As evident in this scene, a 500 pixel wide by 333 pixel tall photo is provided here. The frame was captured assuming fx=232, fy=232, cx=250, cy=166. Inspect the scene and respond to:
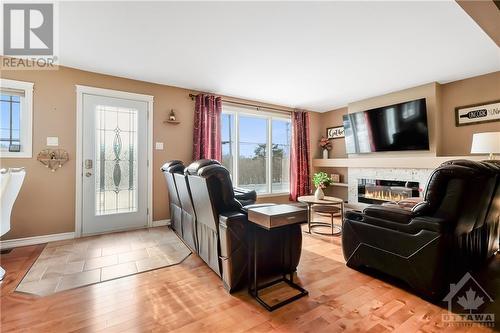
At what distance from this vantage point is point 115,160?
368 centimetres

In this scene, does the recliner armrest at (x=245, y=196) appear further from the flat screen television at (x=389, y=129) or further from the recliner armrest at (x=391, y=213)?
the flat screen television at (x=389, y=129)

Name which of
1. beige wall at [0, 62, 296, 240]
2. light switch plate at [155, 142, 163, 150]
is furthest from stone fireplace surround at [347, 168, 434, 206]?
beige wall at [0, 62, 296, 240]

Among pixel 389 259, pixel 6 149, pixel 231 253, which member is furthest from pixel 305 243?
pixel 6 149

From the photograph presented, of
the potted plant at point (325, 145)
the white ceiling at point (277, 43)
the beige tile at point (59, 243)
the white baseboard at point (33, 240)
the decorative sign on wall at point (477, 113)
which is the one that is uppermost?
the white ceiling at point (277, 43)

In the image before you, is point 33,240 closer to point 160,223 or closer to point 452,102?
point 160,223

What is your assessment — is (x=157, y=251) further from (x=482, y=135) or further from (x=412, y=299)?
(x=482, y=135)

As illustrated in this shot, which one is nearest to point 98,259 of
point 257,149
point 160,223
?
point 160,223

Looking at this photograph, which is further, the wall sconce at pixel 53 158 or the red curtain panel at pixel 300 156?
the red curtain panel at pixel 300 156

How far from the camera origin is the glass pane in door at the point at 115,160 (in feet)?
11.7

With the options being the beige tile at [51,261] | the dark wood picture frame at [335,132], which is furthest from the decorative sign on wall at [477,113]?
the beige tile at [51,261]

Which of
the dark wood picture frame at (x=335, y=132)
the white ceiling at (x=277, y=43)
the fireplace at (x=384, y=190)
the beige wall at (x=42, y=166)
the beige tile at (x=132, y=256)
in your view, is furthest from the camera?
the dark wood picture frame at (x=335, y=132)

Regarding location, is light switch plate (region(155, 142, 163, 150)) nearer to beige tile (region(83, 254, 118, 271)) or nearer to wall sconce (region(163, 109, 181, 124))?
wall sconce (region(163, 109, 181, 124))

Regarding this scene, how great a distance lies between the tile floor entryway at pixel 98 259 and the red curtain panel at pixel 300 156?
3.11 m

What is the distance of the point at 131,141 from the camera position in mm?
3799
